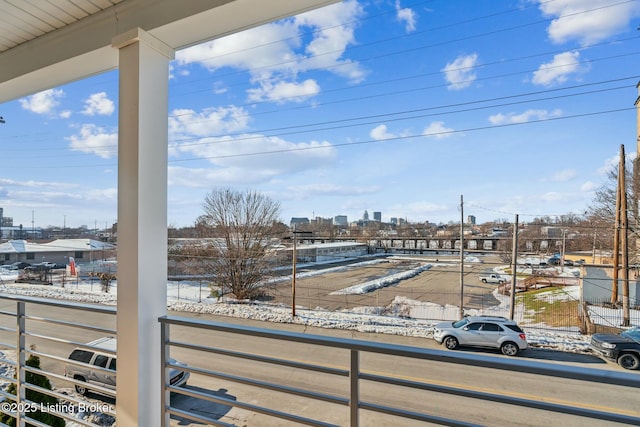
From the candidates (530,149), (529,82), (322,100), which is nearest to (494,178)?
(530,149)

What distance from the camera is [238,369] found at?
500cm

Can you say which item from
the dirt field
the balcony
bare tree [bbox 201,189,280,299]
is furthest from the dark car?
bare tree [bbox 201,189,280,299]

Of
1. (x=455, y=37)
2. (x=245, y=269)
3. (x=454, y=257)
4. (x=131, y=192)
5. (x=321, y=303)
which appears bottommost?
(x=321, y=303)

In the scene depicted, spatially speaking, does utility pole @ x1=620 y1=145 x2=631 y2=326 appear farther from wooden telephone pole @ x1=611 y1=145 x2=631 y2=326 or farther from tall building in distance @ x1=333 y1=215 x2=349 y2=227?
tall building in distance @ x1=333 y1=215 x2=349 y2=227

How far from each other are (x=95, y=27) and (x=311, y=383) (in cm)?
470

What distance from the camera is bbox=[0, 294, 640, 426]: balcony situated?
737mm

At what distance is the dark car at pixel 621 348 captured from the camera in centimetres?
430

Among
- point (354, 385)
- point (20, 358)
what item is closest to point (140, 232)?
point (354, 385)

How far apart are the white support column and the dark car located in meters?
5.73

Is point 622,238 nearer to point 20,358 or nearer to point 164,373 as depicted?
point 164,373

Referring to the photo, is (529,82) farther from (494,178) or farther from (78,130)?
(78,130)

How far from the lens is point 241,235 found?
10.9 metres

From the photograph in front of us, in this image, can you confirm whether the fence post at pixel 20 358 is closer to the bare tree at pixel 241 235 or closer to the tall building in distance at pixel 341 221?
the tall building in distance at pixel 341 221

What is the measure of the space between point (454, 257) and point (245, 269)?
641 centimetres
